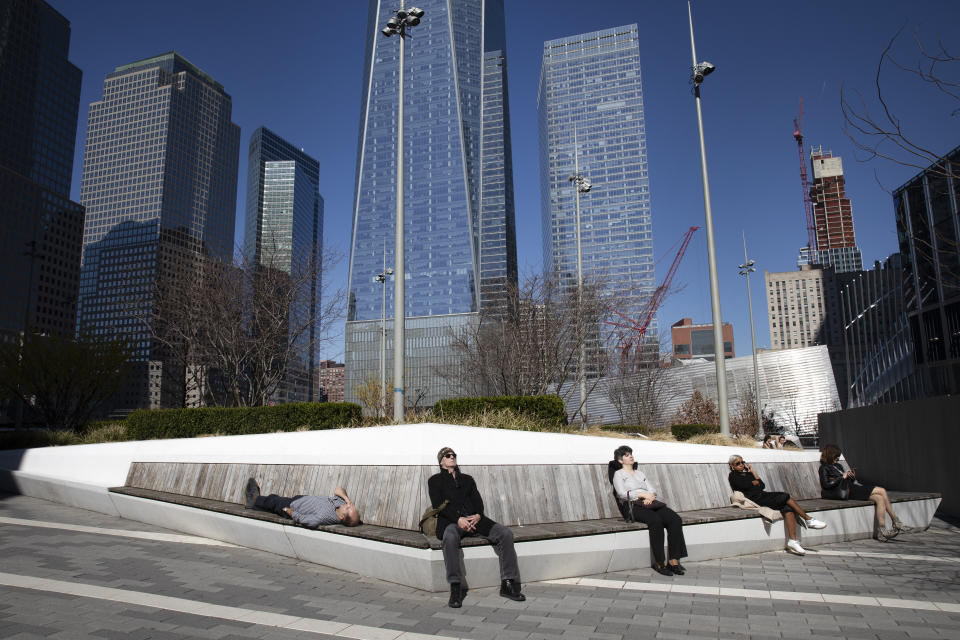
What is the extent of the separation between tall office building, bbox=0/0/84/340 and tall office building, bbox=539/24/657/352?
347 ft

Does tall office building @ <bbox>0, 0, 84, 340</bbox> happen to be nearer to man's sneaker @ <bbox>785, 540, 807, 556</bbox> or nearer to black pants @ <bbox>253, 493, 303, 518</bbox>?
black pants @ <bbox>253, 493, 303, 518</bbox>

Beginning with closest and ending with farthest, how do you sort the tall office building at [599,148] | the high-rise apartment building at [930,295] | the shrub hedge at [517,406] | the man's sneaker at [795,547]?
the man's sneaker at [795,547], the shrub hedge at [517,406], the high-rise apartment building at [930,295], the tall office building at [599,148]

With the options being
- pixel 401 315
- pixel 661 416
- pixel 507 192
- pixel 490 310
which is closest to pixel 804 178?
pixel 507 192

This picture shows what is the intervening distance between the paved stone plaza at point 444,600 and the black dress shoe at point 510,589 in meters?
0.10

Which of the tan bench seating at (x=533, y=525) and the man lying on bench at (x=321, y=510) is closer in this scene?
the tan bench seating at (x=533, y=525)

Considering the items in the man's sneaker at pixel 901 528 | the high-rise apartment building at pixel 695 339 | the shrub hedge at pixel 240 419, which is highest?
the high-rise apartment building at pixel 695 339

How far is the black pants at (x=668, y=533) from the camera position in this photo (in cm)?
624

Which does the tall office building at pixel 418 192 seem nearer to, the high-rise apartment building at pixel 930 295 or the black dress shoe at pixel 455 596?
the high-rise apartment building at pixel 930 295

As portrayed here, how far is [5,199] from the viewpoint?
91.1 meters

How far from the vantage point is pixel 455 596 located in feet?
16.4

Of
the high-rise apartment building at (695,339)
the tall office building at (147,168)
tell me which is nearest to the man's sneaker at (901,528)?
the tall office building at (147,168)

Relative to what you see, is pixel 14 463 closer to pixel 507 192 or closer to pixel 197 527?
pixel 197 527

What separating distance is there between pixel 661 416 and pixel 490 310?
66.9 feet

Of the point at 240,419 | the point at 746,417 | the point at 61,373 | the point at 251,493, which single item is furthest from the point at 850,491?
the point at 746,417
